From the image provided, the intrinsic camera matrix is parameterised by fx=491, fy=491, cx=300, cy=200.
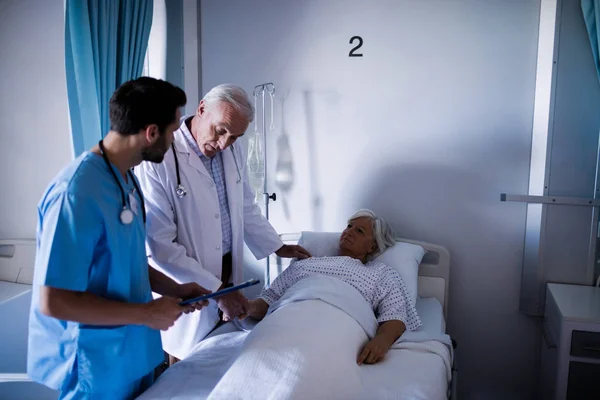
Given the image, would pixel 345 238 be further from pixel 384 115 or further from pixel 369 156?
pixel 384 115

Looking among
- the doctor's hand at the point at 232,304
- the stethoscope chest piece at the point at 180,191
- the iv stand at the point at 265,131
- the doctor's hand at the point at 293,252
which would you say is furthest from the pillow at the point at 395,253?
the stethoscope chest piece at the point at 180,191

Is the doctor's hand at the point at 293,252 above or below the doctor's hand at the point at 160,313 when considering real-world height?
below

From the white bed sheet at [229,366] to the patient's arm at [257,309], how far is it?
101 mm

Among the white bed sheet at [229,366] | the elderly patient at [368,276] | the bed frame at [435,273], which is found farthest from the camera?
the bed frame at [435,273]

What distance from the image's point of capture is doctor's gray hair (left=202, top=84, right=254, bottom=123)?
5.82ft

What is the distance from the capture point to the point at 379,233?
241 cm

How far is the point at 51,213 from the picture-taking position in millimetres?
1160

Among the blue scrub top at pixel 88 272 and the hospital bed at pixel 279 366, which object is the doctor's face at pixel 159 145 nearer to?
the blue scrub top at pixel 88 272

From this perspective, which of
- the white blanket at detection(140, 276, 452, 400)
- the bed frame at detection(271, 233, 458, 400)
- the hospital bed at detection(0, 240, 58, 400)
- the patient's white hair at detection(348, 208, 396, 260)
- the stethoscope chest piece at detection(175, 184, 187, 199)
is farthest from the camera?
the bed frame at detection(271, 233, 458, 400)

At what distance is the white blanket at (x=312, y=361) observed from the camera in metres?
1.39

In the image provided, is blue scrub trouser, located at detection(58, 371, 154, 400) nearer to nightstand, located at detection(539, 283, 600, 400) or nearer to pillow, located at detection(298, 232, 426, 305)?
pillow, located at detection(298, 232, 426, 305)

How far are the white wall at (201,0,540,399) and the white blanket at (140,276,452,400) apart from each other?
767 millimetres

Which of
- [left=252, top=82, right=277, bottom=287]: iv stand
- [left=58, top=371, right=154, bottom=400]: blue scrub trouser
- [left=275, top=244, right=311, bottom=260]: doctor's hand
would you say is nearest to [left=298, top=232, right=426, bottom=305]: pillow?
[left=275, top=244, right=311, bottom=260]: doctor's hand

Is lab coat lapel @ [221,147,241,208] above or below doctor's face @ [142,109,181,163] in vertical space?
below
